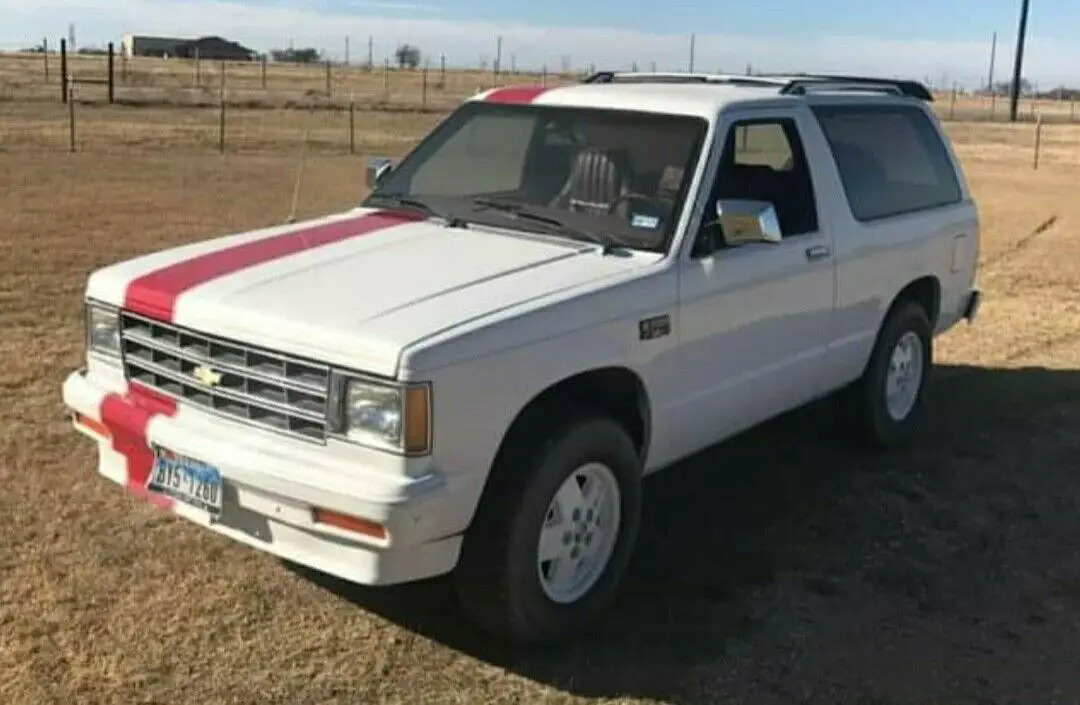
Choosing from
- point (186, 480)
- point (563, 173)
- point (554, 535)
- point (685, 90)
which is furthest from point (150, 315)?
point (685, 90)

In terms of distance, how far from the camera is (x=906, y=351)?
679 cm

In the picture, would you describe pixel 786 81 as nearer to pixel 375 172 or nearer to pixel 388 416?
pixel 375 172

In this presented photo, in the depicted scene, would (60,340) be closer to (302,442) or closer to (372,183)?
(372,183)

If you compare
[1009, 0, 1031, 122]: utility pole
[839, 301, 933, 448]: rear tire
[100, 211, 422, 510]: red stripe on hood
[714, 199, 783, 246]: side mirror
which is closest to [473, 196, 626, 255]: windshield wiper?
[714, 199, 783, 246]: side mirror

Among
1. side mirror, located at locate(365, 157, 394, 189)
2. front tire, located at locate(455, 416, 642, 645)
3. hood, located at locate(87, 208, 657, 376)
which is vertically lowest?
front tire, located at locate(455, 416, 642, 645)

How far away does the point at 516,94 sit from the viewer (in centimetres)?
576

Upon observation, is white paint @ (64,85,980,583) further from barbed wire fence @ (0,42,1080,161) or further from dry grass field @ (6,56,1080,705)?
barbed wire fence @ (0,42,1080,161)

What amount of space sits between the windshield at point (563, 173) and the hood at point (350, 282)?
17 cm

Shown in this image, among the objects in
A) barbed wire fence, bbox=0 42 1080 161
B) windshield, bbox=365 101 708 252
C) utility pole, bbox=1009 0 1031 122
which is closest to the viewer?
windshield, bbox=365 101 708 252

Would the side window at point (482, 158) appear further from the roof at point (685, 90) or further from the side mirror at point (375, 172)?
the side mirror at point (375, 172)

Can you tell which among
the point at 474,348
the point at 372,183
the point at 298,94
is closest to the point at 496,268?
the point at 474,348

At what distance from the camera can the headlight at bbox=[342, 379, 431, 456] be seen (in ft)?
12.1

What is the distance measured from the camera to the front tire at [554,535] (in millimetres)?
4039

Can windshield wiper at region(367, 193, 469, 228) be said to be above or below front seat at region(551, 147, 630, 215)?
below
